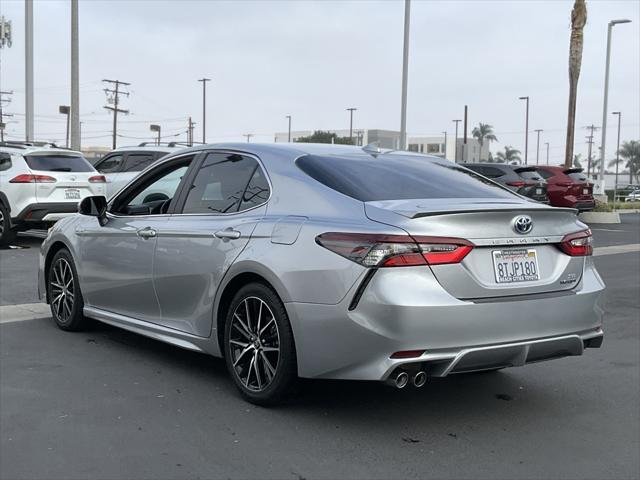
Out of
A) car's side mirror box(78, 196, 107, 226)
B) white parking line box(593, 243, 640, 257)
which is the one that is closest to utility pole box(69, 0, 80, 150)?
white parking line box(593, 243, 640, 257)

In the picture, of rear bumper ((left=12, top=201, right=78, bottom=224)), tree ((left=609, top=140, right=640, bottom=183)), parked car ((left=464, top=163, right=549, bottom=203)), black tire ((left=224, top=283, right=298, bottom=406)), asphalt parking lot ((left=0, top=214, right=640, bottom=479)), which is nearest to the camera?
asphalt parking lot ((left=0, top=214, right=640, bottom=479))

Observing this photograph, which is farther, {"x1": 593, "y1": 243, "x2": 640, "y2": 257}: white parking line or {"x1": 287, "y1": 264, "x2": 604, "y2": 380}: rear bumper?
{"x1": 593, "y1": 243, "x2": 640, "y2": 257}: white parking line

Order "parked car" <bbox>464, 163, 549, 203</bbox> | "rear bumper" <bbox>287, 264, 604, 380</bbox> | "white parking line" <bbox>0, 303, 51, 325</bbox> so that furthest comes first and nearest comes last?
"parked car" <bbox>464, 163, 549, 203</bbox>, "white parking line" <bbox>0, 303, 51, 325</bbox>, "rear bumper" <bbox>287, 264, 604, 380</bbox>

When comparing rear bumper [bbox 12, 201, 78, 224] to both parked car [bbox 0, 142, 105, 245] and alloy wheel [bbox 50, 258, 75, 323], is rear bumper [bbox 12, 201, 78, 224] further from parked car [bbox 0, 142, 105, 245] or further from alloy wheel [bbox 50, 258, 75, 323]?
alloy wheel [bbox 50, 258, 75, 323]

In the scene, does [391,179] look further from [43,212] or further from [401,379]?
[43,212]

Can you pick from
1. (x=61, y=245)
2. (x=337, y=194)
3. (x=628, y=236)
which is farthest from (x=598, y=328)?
(x=628, y=236)

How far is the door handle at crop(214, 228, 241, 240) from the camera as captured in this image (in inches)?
183

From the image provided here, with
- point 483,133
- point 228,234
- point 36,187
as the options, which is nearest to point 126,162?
point 36,187

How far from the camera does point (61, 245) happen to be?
667 centimetres

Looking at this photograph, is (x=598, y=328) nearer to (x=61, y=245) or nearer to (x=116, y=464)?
(x=116, y=464)

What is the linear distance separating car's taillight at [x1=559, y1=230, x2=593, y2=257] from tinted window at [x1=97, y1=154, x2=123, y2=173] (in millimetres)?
11917

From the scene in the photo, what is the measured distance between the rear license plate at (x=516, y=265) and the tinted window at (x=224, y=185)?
1558mm

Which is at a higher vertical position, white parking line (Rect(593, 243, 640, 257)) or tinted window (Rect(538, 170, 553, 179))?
tinted window (Rect(538, 170, 553, 179))

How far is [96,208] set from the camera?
609cm
